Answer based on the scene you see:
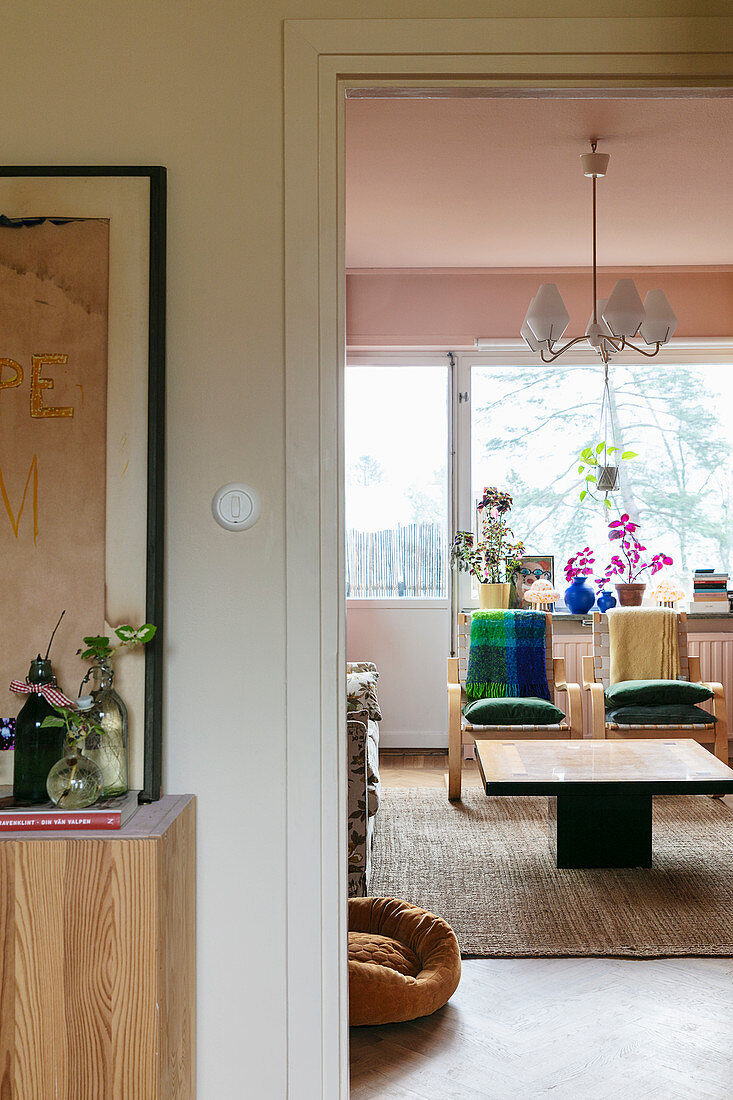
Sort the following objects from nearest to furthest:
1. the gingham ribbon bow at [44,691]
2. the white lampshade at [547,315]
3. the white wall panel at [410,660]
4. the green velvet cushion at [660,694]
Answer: the gingham ribbon bow at [44,691] → the white lampshade at [547,315] → the green velvet cushion at [660,694] → the white wall panel at [410,660]

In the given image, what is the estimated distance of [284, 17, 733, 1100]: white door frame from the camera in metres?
1.66

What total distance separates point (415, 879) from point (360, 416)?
3.00 m

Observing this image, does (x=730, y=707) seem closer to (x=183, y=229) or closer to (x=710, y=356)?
(x=710, y=356)

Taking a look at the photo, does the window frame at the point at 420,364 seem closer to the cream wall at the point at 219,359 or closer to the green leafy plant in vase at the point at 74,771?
the cream wall at the point at 219,359

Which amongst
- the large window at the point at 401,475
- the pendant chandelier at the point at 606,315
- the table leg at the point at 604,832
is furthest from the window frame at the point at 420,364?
the table leg at the point at 604,832

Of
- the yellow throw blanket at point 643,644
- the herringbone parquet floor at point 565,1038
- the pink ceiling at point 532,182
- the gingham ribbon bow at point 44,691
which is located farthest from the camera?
the yellow throw blanket at point 643,644

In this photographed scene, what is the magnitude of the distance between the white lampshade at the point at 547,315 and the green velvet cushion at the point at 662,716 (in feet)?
6.25

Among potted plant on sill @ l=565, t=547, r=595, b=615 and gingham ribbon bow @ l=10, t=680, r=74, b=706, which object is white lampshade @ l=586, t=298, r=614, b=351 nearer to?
potted plant on sill @ l=565, t=547, r=595, b=615

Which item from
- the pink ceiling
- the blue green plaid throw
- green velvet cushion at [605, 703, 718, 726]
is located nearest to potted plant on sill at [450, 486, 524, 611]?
the blue green plaid throw

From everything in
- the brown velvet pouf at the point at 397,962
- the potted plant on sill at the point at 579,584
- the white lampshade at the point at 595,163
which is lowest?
the brown velvet pouf at the point at 397,962

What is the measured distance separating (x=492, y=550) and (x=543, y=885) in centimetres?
235

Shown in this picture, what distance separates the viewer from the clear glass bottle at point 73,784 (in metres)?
1.48

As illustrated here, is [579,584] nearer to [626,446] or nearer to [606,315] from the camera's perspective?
[626,446]

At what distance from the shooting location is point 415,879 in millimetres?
3549
